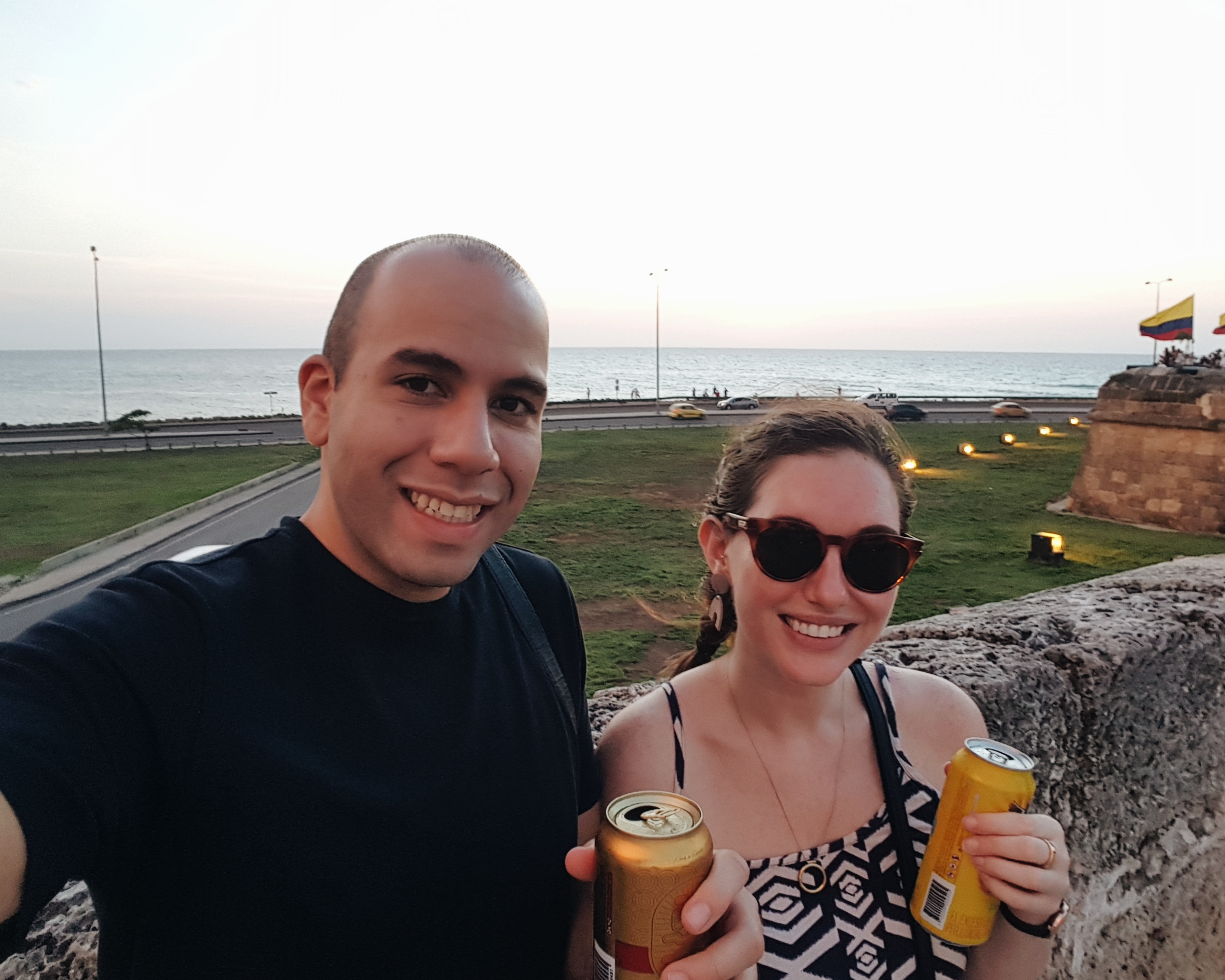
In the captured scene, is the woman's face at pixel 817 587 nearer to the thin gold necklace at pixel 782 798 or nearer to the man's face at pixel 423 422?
the thin gold necklace at pixel 782 798

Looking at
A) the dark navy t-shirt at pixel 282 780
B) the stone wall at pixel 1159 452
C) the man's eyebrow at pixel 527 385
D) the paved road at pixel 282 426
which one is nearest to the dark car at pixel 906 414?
the paved road at pixel 282 426

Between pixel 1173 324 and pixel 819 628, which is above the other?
pixel 1173 324

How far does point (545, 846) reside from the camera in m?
1.47

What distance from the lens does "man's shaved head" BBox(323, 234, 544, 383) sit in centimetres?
152

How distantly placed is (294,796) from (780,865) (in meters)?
1.03

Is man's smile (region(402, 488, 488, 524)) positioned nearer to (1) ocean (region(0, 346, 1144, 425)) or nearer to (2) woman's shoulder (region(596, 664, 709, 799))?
(2) woman's shoulder (region(596, 664, 709, 799))

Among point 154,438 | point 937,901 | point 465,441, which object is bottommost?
point 154,438

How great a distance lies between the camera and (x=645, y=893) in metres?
1.20

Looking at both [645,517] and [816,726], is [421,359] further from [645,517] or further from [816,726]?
[645,517]

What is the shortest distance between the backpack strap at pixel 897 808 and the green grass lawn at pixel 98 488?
15458mm

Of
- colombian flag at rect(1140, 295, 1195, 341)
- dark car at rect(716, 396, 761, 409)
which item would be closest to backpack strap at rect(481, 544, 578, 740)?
colombian flag at rect(1140, 295, 1195, 341)

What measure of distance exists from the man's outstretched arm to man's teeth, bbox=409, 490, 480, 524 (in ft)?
2.40

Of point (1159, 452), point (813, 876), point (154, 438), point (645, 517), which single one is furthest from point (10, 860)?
point (154, 438)

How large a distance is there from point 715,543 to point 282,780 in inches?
48.1
